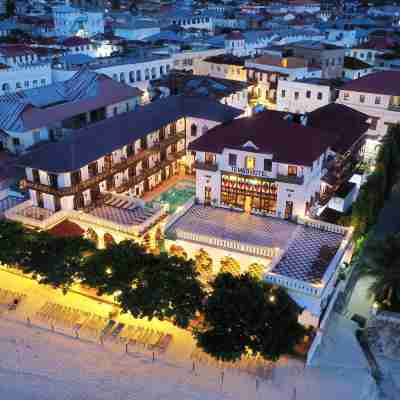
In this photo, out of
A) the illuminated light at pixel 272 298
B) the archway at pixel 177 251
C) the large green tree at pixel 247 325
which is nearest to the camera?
the large green tree at pixel 247 325


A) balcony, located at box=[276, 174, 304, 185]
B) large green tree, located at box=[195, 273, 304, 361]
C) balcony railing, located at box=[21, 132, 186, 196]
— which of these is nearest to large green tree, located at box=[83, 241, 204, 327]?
large green tree, located at box=[195, 273, 304, 361]

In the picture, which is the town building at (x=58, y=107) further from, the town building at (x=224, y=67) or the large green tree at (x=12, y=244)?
the town building at (x=224, y=67)

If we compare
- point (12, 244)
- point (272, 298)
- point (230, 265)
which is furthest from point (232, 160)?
point (12, 244)

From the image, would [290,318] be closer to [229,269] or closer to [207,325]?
[207,325]

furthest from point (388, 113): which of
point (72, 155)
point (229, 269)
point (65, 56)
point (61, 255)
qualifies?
point (65, 56)

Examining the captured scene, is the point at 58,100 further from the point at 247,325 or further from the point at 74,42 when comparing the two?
the point at 74,42

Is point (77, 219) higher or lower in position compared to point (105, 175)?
lower

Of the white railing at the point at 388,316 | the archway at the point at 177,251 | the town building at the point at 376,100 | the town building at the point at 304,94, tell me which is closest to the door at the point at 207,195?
the archway at the point at 177,251
